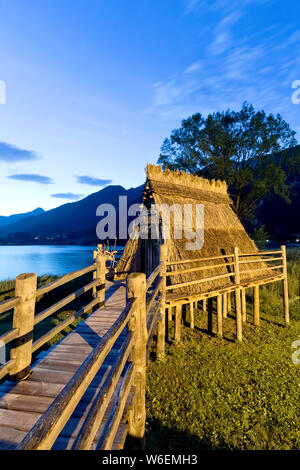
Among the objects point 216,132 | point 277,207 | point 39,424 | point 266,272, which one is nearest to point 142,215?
point 266,272

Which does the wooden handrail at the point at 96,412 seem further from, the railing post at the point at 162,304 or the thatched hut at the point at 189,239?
the thatched hut at the point at 189,239

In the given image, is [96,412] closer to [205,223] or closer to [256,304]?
[205,223]

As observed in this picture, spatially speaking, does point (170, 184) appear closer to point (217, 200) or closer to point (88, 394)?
point (217, 200)

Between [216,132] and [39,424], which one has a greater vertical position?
[216,132]

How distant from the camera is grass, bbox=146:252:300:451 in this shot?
4.27 m

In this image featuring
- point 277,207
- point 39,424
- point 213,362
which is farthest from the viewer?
point 277,207

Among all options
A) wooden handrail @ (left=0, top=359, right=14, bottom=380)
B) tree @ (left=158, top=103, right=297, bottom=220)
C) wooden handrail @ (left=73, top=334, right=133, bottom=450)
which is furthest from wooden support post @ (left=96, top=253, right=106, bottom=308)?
tree @ (left=158, top=103, right=297, bottom=220)

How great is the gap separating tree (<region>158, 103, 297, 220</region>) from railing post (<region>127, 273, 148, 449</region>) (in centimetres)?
1803

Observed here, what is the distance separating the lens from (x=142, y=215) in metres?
10.6

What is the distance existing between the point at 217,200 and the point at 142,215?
4159 millimetres

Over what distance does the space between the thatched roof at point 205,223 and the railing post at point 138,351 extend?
13.0ft

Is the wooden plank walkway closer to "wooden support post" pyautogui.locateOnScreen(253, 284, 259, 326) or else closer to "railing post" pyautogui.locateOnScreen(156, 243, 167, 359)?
"railing post" pyautogui.locateOnScreen(156, 243, 167, 359)

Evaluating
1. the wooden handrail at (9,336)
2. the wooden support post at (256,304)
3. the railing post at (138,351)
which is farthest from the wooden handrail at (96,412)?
the wooden support post at (256,304)
